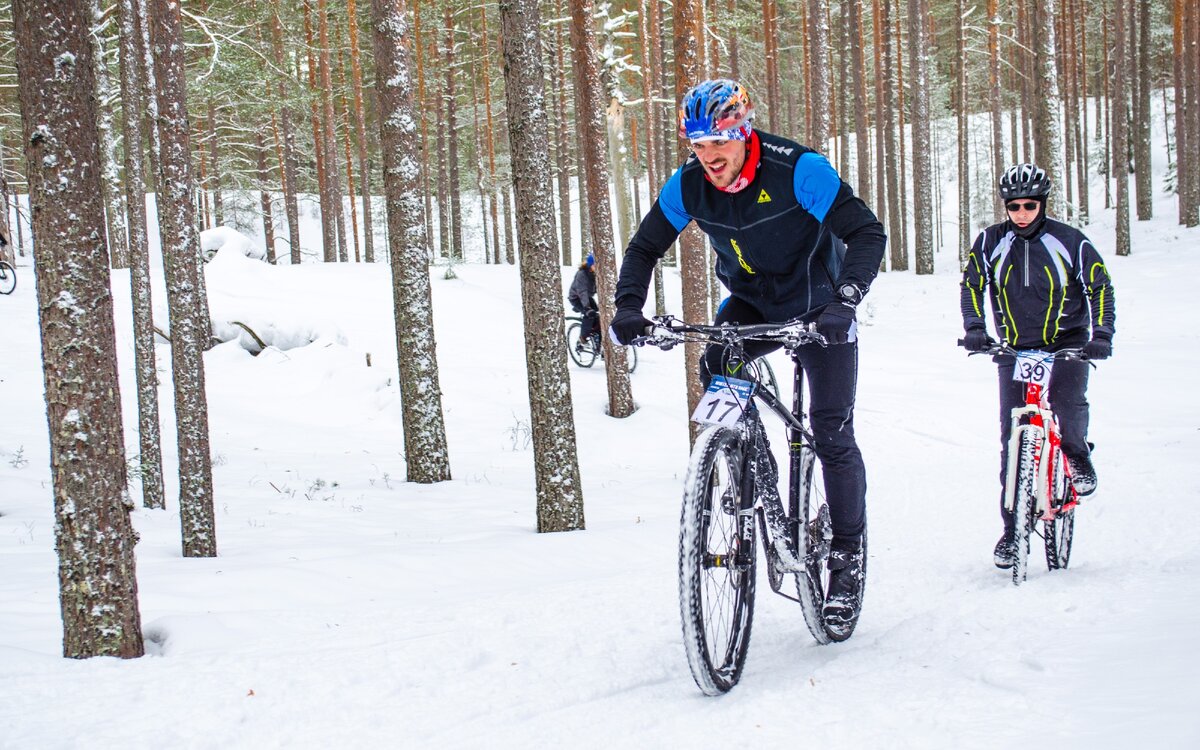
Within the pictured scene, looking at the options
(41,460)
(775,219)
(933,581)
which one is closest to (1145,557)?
(933,581)

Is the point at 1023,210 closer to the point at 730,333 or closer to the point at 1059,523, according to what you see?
the point at 1059,523

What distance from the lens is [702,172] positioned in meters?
3.71

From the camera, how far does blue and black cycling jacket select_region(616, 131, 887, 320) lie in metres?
3.53

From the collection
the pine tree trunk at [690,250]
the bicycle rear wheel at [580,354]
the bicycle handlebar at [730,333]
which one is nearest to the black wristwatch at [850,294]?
the bicycle handlebar at [730,333]

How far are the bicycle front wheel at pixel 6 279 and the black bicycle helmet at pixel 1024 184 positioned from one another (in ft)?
72.6

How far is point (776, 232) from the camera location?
3664 millimetres

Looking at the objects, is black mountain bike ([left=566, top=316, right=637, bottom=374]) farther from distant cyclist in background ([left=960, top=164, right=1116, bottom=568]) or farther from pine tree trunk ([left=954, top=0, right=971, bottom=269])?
pine tree trunk ([left=954, top=0, right=971, bottom=269])

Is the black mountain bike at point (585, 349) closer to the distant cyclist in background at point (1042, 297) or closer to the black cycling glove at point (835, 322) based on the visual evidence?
the distant cyclist in background at point (1042, 297)

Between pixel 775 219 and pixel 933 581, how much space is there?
259 centimetres

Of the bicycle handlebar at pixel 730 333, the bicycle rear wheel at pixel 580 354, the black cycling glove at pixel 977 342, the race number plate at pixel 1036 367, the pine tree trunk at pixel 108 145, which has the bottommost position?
the bicycle rear wheel at pixel 580 354

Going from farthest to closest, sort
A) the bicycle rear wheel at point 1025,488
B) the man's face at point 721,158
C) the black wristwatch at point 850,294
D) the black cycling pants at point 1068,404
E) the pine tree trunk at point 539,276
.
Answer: the pine tree trunk at point 539,276 < the black cycling pants at point 1068,404 < the bicycle rear wheel at point 1025,488 < the man's face at point 721,158 < the black wristwatch at point 850,294

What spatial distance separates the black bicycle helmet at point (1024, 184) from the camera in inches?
200

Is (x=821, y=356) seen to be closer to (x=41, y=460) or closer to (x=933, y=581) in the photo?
(x=933, y=581)

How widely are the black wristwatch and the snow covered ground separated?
4.61ft
